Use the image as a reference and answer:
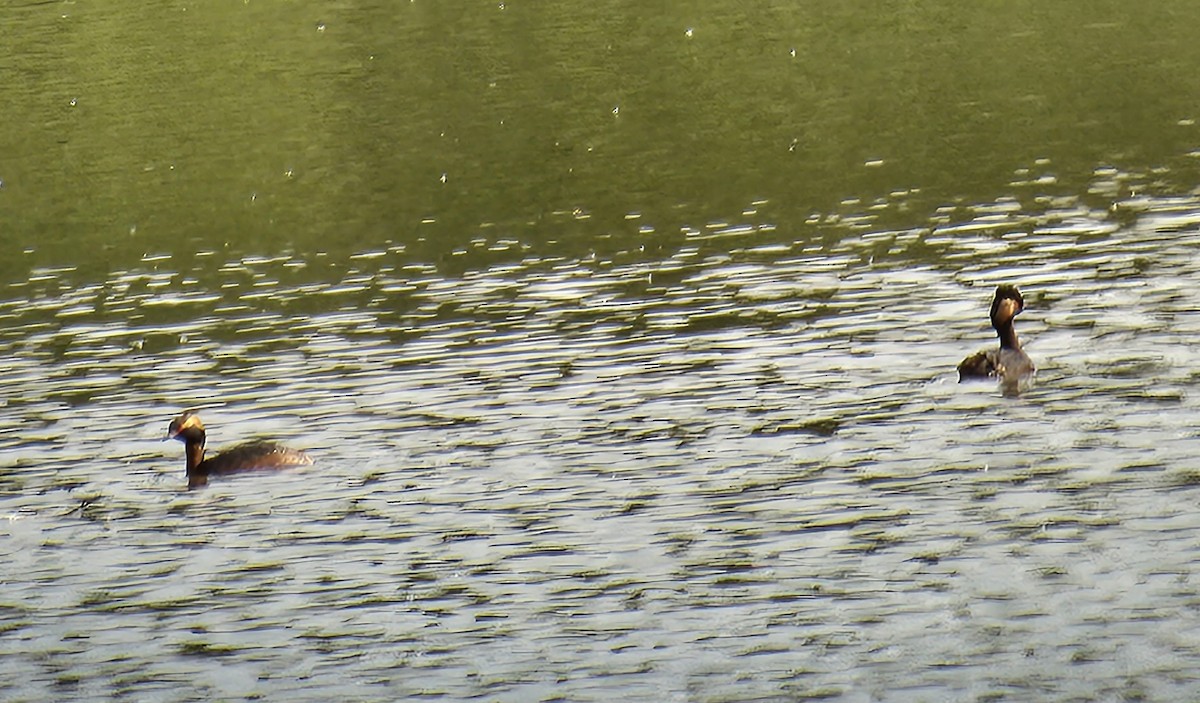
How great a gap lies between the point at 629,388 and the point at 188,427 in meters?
7.17

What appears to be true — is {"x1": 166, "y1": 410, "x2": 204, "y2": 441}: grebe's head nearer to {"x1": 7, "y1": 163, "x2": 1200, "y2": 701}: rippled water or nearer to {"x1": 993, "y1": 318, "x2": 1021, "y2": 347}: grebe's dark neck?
{"x1": 7, "y1": 163, "x2": 1200, "y2": 701}: rippled water

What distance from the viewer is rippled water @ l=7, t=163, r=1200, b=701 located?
22953mm

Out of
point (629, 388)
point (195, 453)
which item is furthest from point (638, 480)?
point (195, 453)

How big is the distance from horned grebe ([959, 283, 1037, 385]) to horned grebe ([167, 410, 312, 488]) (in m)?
10.3

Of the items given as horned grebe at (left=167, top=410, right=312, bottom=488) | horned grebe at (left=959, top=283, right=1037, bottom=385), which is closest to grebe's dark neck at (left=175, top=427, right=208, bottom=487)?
horned grebe at (left=167, top=410, right=312, bottom=488)

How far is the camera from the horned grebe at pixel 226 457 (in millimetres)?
31125

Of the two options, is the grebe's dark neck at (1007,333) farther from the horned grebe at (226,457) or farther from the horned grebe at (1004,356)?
the horned grebe at (226,457)

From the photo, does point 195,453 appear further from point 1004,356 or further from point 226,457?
point 1004,356

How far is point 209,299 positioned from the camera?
4525 cm

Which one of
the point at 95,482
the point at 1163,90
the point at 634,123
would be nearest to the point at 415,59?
the point at 634,123

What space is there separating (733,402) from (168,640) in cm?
1109

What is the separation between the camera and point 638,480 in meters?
29.3

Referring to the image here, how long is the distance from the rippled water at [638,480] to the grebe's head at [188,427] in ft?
2.85

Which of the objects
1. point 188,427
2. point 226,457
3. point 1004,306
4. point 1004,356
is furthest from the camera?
point 1004,306
